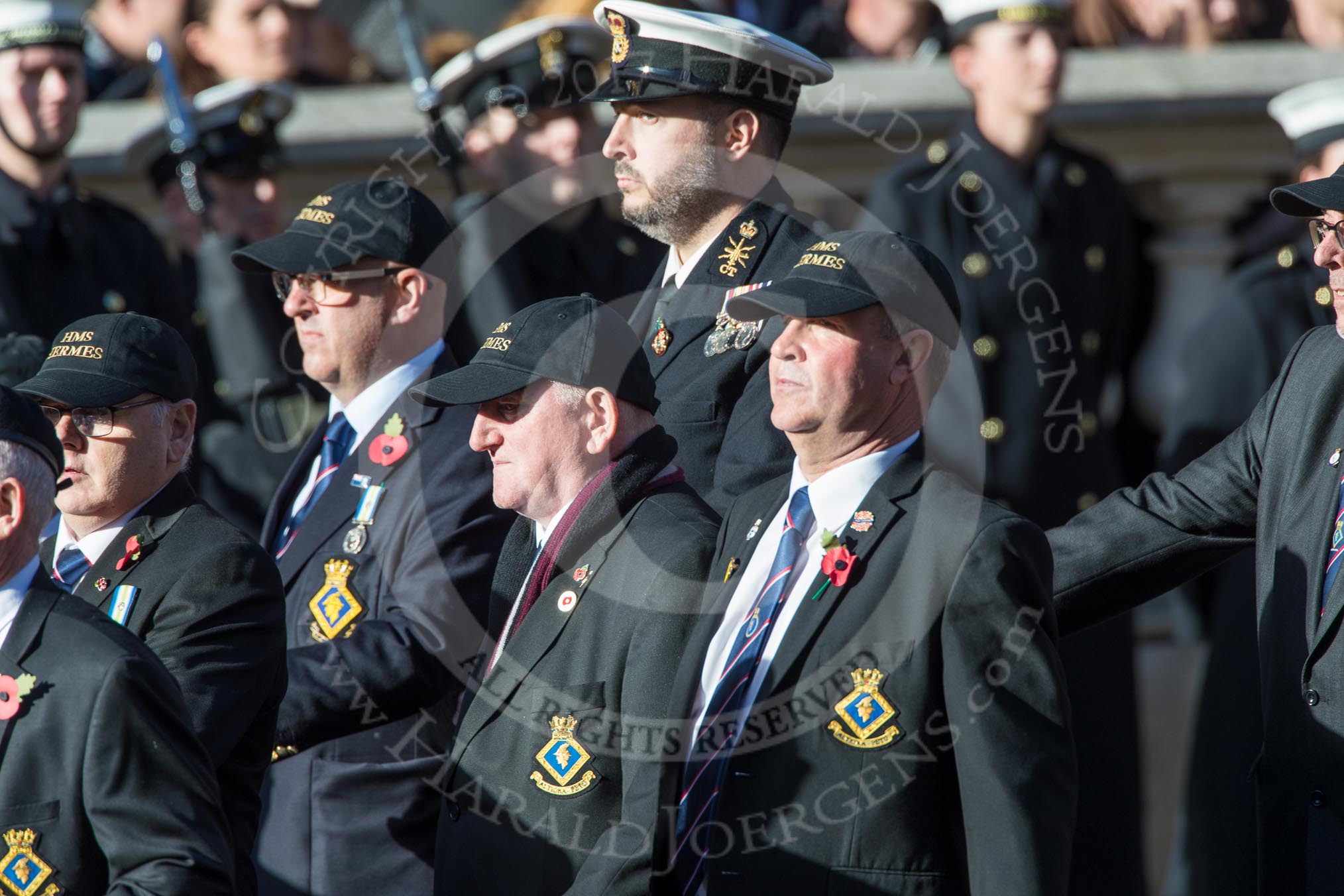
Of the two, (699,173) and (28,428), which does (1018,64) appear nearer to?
(699,173)

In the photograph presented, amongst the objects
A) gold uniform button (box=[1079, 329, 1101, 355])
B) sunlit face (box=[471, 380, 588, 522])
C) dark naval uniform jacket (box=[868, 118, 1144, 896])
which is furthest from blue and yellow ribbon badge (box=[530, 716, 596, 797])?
gold uniform button (box=[1079, 329, 1101, 355])

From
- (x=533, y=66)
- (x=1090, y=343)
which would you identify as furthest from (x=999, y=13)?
(x=533, y=66)

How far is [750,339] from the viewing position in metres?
4.68

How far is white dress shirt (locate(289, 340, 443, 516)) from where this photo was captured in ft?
16.8

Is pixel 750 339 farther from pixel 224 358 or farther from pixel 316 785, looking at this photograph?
pixel 224 358

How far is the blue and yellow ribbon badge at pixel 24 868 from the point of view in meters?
3.49

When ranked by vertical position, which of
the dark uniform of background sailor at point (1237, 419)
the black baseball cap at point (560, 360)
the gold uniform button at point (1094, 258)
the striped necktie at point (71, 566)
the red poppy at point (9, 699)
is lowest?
the dark uniform of background sailor at point (1237, 419)

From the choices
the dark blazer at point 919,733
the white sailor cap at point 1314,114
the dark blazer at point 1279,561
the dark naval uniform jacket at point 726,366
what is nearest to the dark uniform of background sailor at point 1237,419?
the white sailor cap at point 1314,114

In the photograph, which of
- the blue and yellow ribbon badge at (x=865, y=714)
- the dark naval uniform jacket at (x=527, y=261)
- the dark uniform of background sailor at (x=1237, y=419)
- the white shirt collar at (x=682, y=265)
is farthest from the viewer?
the dark naval uniform jacket at (x=527, y=261)

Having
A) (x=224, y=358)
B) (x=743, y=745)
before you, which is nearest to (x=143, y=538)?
(x=743, y=745)

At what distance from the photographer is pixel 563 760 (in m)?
4.13

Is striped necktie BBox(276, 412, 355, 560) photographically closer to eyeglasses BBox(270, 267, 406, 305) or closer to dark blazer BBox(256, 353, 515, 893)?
dark blazer BBox(256, 353, 515, 893)

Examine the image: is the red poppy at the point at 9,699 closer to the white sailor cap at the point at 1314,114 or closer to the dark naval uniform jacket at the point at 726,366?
the dark naval uniform jacket at the point at 726,366

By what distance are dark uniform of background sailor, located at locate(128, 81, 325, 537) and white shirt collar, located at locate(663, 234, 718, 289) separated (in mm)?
1988
